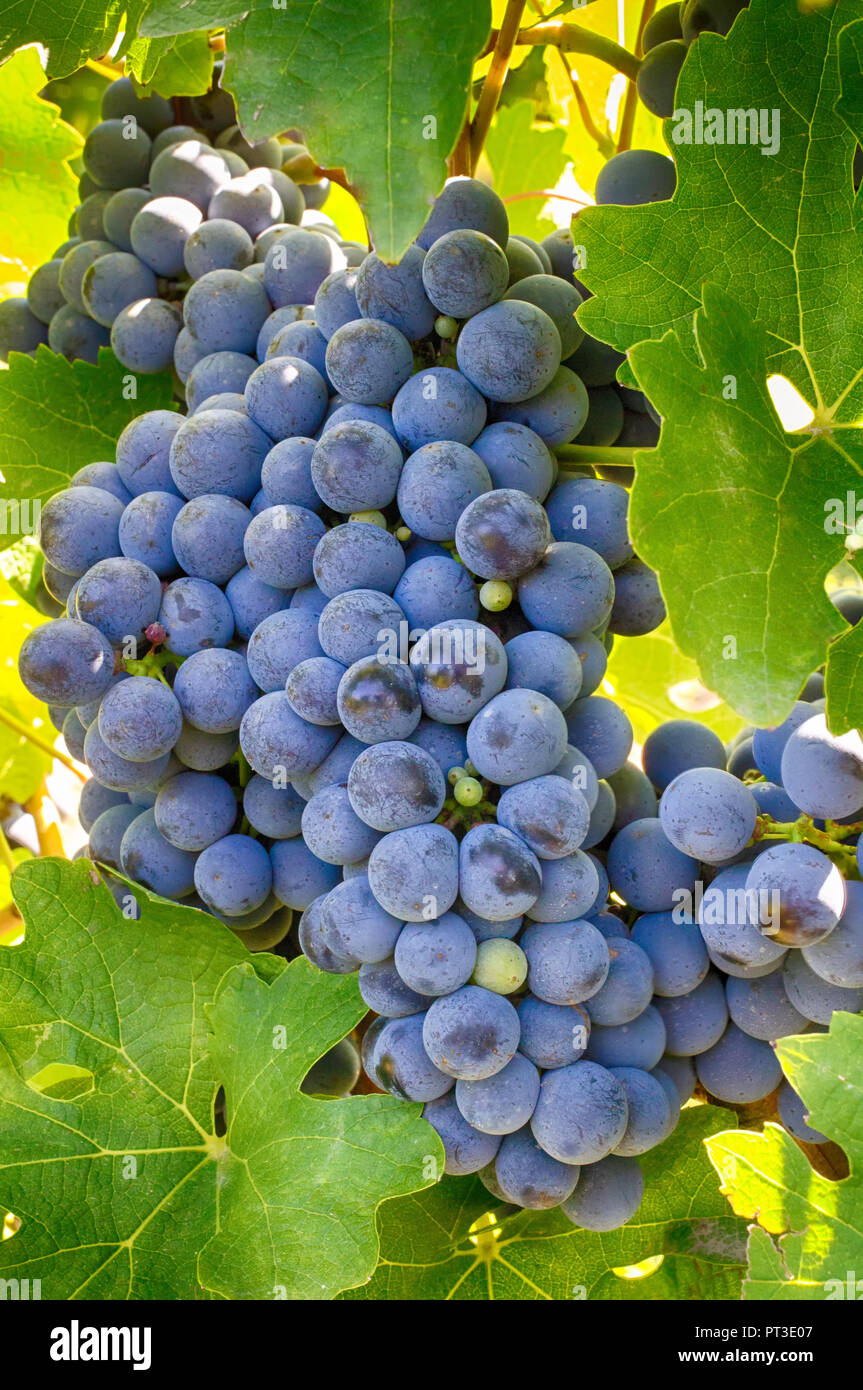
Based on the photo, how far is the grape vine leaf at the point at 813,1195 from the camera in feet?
3.07

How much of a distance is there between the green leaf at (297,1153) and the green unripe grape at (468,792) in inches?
9.3

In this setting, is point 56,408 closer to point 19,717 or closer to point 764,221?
point 19,717

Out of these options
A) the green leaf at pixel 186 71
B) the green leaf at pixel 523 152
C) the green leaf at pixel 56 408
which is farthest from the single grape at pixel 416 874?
the green leaf at pixel 523 152

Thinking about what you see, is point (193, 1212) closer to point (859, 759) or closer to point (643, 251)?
point (859, 759)

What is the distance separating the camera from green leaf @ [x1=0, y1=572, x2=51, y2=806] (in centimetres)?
169

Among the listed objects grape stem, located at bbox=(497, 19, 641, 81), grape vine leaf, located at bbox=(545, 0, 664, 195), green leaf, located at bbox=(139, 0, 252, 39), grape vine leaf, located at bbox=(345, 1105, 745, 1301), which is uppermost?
grape vine leaf, located at bbox=(545, 0, 664, 195)

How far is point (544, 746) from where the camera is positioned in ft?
2.97

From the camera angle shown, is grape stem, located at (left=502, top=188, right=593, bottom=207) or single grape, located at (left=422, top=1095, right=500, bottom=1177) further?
grape stem, located at (left=502, top=188, right=593, bottom=207)

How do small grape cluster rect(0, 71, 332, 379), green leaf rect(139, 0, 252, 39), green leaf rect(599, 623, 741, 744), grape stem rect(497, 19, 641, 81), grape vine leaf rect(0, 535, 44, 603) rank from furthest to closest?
green leaf rect(599, 623, 741, 744)
grape vine leaf rect(0, 535, 44, 603)
small grape cluster rect(0, 71, 332, 379)
grape stem rect(497, 19, 641, 81)
green leaf rect(139, 0, 252, 39)

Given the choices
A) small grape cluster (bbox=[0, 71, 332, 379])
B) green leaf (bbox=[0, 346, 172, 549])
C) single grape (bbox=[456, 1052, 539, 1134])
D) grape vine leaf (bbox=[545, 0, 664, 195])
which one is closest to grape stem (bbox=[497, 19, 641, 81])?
grape vine leaf (bbox=[545, 0, 664, 195])

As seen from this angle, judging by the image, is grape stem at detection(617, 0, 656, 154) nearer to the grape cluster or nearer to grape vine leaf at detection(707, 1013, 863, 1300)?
the grape cluster

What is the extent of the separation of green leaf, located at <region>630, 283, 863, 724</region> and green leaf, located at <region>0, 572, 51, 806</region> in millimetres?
1129
